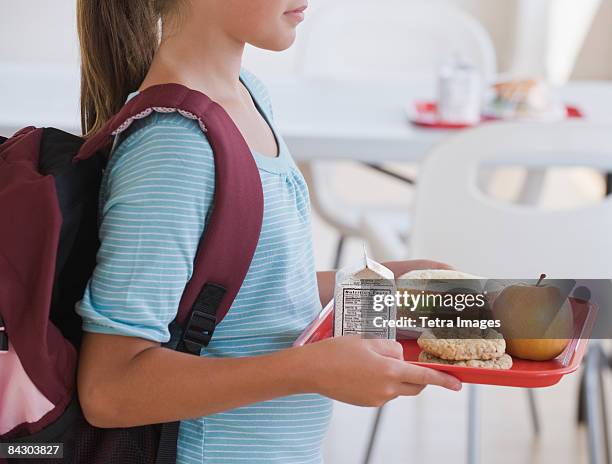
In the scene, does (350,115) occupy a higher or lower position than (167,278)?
lower

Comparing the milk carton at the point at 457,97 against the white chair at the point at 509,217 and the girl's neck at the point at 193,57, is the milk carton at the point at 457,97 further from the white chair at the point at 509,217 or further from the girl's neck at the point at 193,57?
the girl's neck at the point at 193,57

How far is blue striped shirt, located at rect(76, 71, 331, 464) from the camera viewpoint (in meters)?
0.66

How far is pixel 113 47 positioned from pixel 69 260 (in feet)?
0.62

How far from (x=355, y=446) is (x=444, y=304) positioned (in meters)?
1.34

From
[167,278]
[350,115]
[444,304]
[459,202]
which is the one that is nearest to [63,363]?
[167,278]

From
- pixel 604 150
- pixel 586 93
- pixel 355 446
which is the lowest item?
pixel 355 446

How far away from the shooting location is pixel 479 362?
75 centimetres

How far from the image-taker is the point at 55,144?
720 millimetres

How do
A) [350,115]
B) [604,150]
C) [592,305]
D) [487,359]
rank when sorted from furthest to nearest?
[350,115], [604,150], [592,305], [487,359]

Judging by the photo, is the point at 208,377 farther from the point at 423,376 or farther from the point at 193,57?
the point at 193,57

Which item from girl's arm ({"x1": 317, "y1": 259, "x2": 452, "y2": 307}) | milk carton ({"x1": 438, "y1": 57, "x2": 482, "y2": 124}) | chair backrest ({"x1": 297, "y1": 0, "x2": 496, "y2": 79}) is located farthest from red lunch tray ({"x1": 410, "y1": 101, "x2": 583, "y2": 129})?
girl's arm ({"x1": 317, "y1": 259, "x2": 452, "y2": 307})

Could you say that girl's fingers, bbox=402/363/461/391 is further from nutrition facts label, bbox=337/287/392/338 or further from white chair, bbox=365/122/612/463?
white chair, bbox=365/122/612/463

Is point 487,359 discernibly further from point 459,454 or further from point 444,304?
point 459,454

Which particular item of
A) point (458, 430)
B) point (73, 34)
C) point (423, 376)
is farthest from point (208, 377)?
point (73, 34)
